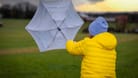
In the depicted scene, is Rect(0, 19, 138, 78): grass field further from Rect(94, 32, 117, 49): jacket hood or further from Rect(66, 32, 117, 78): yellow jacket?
Rect(94, 32, 117, 49): jacket hood

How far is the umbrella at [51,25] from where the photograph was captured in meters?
6.17

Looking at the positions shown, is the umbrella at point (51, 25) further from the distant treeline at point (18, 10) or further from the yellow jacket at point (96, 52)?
the yellow jacket at point (96, 52)

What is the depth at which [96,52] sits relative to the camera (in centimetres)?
564

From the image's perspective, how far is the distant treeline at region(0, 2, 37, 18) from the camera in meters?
6.59

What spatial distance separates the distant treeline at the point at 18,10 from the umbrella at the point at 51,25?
31 centimetres

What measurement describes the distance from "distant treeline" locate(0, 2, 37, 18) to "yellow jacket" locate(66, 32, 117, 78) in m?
1.09

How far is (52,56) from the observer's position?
6676 millimetres

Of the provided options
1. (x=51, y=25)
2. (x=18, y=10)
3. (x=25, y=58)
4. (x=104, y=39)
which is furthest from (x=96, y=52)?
(x=18, y=10)

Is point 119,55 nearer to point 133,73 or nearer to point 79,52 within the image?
point 133,73

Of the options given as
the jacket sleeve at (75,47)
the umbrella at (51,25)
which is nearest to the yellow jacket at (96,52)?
the jacket sleeve at (75,47)

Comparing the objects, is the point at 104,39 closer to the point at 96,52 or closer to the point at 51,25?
the point at 96,52

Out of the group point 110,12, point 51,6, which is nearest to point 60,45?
point 51,6

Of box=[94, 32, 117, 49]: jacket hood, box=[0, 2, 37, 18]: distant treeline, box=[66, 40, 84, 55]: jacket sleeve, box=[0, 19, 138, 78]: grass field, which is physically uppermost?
box=[94, 32, 117, 49]: jacket hood

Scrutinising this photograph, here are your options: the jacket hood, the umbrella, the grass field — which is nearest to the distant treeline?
the grass field
